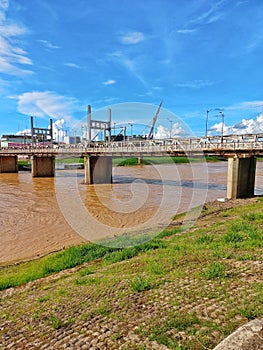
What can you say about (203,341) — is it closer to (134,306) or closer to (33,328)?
(134,306)

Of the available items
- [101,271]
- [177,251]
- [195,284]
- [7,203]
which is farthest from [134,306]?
[7,203]

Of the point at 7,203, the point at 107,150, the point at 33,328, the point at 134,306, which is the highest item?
the point at 107,150

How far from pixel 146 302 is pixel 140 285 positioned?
675 mm

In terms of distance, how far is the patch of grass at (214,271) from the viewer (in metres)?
6.05

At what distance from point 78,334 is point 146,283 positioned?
1.95 meters

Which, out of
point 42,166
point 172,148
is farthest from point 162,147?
point 42,166

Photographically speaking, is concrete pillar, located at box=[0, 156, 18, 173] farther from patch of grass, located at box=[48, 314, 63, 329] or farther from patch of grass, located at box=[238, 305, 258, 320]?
patch of grass, located at box=[238, 305, 258, 320]

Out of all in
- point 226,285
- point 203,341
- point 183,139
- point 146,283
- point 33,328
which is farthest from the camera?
point 183,139

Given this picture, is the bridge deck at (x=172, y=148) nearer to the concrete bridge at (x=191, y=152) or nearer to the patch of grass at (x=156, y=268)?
the concrete bridge at (x=191, y=152)

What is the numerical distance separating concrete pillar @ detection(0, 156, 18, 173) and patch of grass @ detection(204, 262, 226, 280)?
63.1 m

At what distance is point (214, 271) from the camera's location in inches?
244

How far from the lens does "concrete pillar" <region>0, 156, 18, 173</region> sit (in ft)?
202

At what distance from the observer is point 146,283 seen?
6086mm

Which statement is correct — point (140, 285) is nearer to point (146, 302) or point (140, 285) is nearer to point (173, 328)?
point (146, 302)
